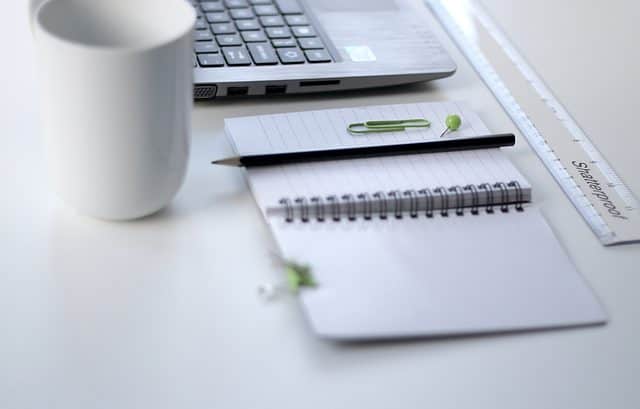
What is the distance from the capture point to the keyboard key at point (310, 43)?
3.12 ft

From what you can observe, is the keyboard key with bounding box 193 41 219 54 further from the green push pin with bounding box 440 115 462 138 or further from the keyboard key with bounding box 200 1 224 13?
the green push pin with bounding box 440 115 462 138

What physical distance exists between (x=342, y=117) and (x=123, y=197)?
25 centimetres

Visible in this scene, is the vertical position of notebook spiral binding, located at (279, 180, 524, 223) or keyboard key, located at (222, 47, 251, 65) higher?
keyboard key, located at (222, 47, 251, 65)

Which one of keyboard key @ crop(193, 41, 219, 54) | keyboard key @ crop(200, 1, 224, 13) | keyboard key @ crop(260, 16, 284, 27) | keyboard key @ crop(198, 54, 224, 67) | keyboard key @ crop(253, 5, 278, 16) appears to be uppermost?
keyboard key @ crop(253, 5, 278, 16)

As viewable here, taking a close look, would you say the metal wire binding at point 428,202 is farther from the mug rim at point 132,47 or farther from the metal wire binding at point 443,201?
the mug rim at point 132,47

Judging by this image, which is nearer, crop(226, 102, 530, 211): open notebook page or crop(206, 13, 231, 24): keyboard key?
crop(226, 102, 530, 211): open notebook page

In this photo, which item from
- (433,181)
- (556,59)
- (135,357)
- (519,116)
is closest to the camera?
(135,357)

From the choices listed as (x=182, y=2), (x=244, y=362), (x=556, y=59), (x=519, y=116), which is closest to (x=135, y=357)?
(x=244, y=362)

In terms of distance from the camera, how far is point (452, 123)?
87 cm

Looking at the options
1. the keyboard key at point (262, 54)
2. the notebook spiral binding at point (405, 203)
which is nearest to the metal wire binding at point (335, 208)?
the notebook spiral binding at point (405, 203)

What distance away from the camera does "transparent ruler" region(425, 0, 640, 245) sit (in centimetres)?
82

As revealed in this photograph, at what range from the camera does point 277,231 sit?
2.41 feet

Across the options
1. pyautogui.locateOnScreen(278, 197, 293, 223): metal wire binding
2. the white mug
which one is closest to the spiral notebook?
pyautogui.locateOnScreen(278, 197, 293, 223): metal wire binding

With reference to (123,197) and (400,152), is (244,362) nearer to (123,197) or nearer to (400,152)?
(123,197)
